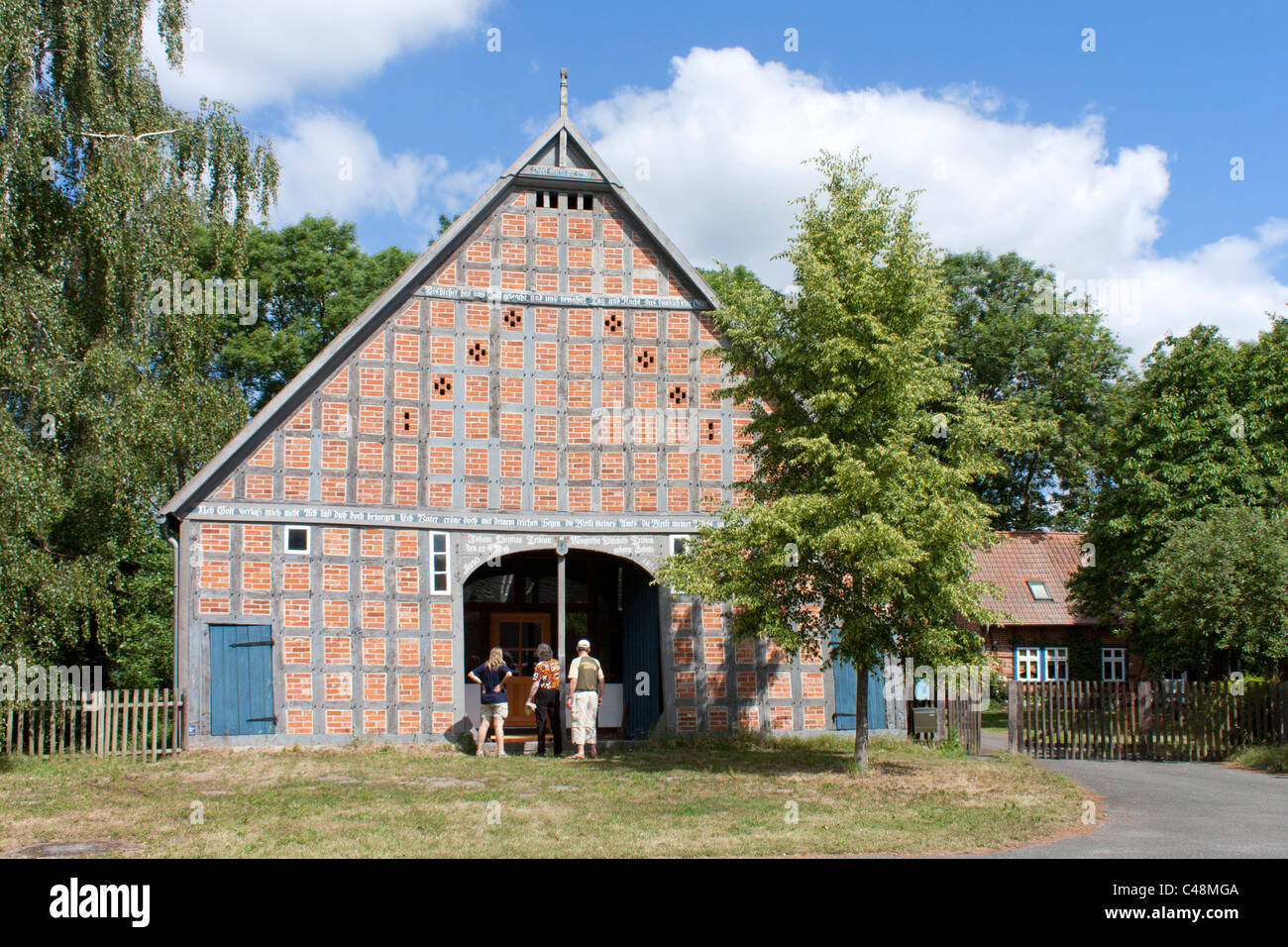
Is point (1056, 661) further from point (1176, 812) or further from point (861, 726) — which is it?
point (1176, 812)

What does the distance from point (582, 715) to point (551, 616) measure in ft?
16.3

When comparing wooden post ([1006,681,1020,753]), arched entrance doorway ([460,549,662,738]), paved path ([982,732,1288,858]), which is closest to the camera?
paved path ([982,732,1288,858])

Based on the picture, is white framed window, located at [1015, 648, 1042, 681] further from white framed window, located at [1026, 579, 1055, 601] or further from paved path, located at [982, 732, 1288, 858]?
paved path, located at [982, 732, 1288, 858]

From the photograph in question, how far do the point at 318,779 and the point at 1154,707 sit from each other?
1376 cm

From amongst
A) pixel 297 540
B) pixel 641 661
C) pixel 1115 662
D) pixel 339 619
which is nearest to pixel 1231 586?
pixel 641 661

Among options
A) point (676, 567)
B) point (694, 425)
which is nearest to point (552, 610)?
point (694, 425)

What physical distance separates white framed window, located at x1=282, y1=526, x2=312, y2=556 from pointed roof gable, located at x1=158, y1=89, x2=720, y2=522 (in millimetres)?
1366

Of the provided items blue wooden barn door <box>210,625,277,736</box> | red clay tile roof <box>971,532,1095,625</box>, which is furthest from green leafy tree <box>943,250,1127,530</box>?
blue wooden barn door <box>210,625,277,736</box>

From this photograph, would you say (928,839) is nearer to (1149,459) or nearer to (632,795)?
(632,795)

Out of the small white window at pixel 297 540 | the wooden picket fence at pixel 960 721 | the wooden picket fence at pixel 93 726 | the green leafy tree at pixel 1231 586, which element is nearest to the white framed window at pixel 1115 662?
the green leafy tree at pixel 1231 586

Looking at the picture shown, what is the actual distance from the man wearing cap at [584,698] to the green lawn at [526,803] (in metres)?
0.57

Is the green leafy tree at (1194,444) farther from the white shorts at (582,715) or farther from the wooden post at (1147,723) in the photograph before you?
the white shorts at (582,715)

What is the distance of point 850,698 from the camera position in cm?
1970

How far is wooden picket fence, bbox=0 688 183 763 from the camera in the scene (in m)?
16.9
